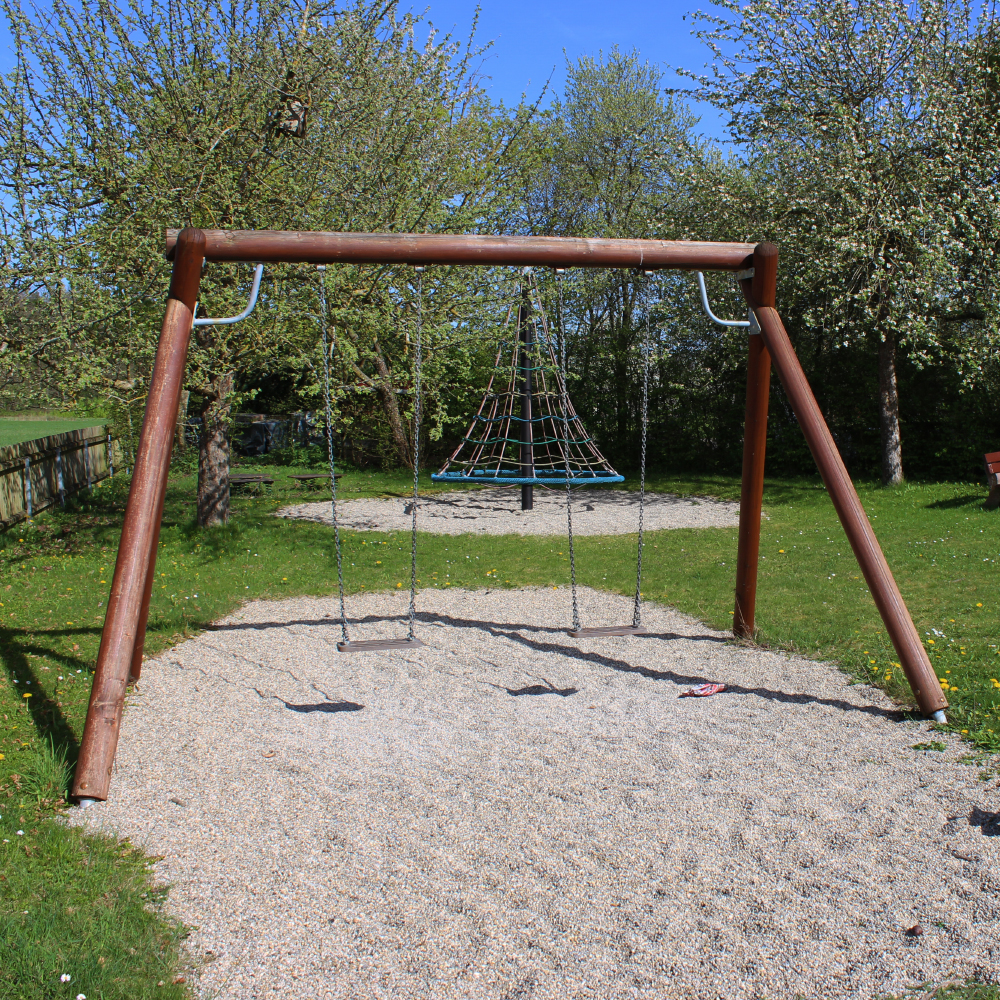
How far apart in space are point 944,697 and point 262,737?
3.57 meters

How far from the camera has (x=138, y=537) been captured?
4.09 m

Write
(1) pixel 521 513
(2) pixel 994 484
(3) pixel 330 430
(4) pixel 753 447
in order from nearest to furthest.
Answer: (3) pixel 330 430 → (4) pixel 753 447 → (2) pixel 994 484 → (1) pixel 521 513

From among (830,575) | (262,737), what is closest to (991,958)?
(262,737)

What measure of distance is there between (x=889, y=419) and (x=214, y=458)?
10567mm

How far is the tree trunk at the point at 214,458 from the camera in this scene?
381 inches

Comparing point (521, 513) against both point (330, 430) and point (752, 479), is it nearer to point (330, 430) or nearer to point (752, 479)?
point (752, 479)

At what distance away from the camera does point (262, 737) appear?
14.6 ft

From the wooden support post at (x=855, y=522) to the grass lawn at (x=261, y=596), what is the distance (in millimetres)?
293

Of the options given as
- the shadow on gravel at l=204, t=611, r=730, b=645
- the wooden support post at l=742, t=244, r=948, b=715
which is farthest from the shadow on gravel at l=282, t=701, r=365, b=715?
the wooden support post at l=742, t=244, r=948, b=715

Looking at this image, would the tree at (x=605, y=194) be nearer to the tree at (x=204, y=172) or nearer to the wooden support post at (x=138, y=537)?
the tree at (x=204, y=172)

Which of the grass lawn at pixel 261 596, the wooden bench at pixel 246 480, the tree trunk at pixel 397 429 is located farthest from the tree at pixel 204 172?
the tree trunk at pixel 397 429

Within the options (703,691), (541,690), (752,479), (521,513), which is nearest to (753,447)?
(752,479)

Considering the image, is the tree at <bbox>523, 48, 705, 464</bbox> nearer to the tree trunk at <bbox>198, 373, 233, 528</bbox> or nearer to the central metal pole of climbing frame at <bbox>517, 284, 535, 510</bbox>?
the central metal pole of climbing frame at <bbox>517, 284, 535, 510</bbox>

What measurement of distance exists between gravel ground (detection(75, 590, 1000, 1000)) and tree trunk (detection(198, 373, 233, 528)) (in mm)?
4643
